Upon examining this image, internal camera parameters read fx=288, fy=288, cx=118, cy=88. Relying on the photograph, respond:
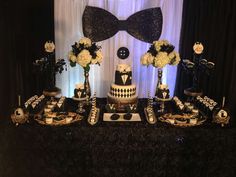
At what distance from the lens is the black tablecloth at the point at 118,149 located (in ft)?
7.43

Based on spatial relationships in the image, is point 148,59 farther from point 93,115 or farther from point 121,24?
point 121,24

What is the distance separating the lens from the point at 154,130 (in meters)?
2.27

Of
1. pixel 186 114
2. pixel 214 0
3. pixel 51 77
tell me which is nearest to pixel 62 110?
pixel 51 77

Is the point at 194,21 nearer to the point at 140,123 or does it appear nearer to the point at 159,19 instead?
the point at 159,19

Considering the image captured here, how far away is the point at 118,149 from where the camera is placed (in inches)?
89.9

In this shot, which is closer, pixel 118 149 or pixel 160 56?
pixel 118 149

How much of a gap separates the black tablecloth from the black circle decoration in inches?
58.2

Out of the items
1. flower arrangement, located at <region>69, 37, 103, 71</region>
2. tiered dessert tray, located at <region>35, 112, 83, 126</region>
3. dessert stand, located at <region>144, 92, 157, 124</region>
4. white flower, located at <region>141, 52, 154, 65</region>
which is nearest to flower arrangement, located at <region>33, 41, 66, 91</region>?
flower arrangement, located at <region>69, 37, 103, 71</region>

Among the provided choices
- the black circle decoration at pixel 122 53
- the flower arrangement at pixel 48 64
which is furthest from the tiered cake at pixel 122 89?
the black circle decoration at pixel 122 53

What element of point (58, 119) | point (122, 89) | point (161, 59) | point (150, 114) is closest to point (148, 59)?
point (161, 59)

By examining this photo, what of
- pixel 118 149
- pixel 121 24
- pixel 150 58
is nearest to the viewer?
pixel 118 149

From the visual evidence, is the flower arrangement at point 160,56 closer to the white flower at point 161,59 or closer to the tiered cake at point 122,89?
the white flower at point 161,59

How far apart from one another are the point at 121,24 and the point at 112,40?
23cm

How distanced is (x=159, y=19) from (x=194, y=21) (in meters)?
0.42
